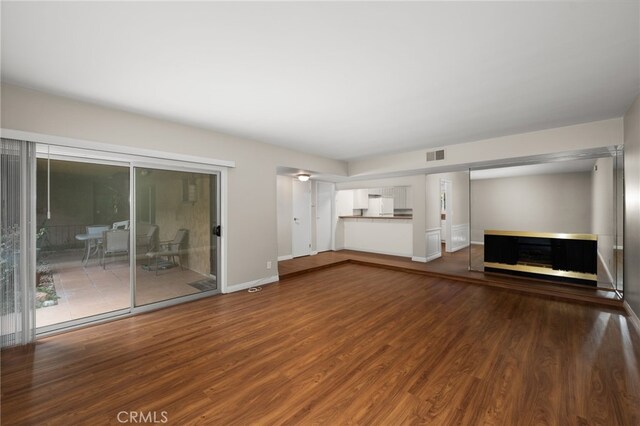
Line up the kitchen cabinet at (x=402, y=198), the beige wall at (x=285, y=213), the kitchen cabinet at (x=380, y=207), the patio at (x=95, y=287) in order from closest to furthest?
the patio at (x=95, y=287)
the beige wall at (x=285, y=213)
the kitchen cabinet at (x=402, y=198)
the kitchen cabinet at (x=380, y=207)

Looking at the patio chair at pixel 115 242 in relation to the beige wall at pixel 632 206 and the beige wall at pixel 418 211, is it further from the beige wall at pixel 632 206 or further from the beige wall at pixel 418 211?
the beige wall at pixel 632 206

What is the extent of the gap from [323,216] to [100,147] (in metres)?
5.51

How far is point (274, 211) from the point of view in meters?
4.76

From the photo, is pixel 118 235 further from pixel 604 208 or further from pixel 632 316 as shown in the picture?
pixel 604 208

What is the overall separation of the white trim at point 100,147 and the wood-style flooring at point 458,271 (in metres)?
2.60

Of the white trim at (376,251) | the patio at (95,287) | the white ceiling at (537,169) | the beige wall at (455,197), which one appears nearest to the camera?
the patio at (95,287)

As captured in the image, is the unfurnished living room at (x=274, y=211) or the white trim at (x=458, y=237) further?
the white trim at (x=458, y=237)

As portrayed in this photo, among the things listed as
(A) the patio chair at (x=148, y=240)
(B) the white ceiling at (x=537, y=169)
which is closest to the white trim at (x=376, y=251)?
(B) the white ceiling at (x=537, y=169)

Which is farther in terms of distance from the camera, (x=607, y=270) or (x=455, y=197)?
(x=455, y=197)

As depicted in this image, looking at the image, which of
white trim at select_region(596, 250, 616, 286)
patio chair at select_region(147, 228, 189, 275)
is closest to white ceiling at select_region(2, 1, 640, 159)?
patio chair at select_region(147, 228, 189, 275)

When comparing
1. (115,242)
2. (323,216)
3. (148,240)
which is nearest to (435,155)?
(323,216)

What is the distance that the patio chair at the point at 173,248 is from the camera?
3.60 metres

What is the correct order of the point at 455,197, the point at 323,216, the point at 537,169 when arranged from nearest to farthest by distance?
1. the point at 537,169
2. the point at 323,216
3. the point at 455,197

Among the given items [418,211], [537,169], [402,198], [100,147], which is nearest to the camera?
[100,147]
